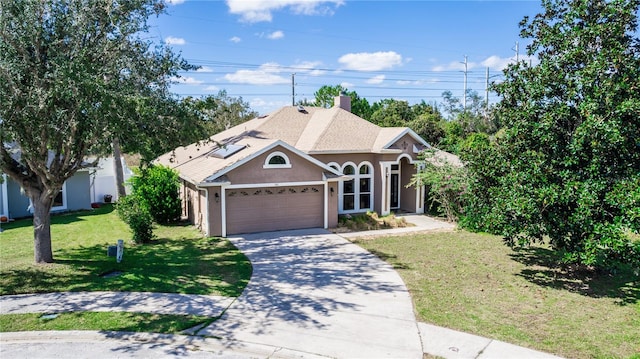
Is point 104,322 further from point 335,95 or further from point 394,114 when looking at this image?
point 335,95

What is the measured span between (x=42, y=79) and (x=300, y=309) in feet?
28.4

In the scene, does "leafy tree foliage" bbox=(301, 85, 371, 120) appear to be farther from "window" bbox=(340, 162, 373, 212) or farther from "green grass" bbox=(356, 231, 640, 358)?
"green grass" bbox=(356, 231, 640, 358)

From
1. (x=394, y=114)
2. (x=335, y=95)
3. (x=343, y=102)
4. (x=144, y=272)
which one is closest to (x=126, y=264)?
(x=144, y=272)

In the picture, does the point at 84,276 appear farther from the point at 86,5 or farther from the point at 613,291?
the point at 613,291

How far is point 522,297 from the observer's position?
36.2ft

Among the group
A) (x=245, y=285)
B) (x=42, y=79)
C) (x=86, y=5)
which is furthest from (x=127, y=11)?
(x=245, y=285)

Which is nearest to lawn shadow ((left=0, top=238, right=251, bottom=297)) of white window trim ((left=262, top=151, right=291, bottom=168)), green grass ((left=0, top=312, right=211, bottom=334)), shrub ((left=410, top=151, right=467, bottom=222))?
green grass ((left=0, top=312, right=211, bottom=334))

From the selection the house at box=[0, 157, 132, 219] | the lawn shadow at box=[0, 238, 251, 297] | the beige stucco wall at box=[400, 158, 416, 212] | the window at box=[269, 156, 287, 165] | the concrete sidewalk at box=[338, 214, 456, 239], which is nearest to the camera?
the lawn shadow at box=[0, 238, 251, 297]

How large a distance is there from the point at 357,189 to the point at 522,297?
11833 millimetres

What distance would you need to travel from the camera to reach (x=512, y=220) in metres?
11.6

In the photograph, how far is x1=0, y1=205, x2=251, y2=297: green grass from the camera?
1136 cm

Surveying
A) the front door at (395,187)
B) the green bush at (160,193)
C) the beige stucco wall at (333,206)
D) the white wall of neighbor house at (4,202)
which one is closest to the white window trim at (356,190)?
the front door at (395,187)

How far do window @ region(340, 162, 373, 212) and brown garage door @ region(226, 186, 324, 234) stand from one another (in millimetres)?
2974

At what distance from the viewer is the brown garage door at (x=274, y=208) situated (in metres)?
17.6
